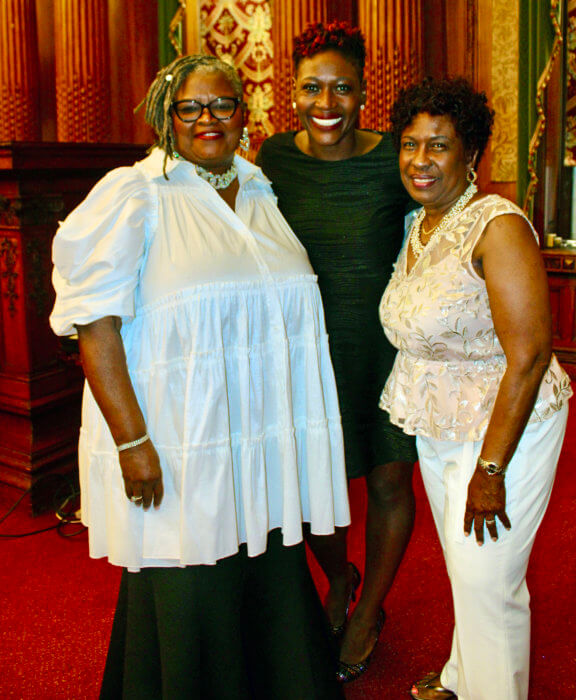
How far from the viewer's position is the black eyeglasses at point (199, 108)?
5.77ft

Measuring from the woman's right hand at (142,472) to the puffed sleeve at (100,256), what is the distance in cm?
29

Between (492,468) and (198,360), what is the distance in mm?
664

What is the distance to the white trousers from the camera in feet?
5.58

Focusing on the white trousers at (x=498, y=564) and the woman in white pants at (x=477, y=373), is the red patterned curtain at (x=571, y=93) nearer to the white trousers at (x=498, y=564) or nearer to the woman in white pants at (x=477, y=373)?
the woman in white pants at (x=477, y=373)

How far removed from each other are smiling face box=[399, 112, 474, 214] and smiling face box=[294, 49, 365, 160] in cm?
30

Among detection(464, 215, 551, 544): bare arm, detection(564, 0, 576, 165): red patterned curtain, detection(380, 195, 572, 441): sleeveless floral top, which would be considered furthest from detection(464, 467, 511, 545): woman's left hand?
detection(564, 0, 576, 165): red patterned curtain

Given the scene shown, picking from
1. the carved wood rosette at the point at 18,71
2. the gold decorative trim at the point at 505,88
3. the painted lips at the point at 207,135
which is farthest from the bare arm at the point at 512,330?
the carved wood rosette at the point at 18,71

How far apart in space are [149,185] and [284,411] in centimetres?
58

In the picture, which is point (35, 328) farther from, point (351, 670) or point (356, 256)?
point (351, 670)

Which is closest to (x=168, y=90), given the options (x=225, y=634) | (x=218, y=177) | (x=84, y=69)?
(x=218, y=177)

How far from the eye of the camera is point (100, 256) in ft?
5.16

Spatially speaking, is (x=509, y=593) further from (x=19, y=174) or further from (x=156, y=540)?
(x=19, y=174)

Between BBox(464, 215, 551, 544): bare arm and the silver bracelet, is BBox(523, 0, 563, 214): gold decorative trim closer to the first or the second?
BBox(464, 215, 551, 544): bare arm

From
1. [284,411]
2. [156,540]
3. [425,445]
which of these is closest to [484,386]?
[425,445]
